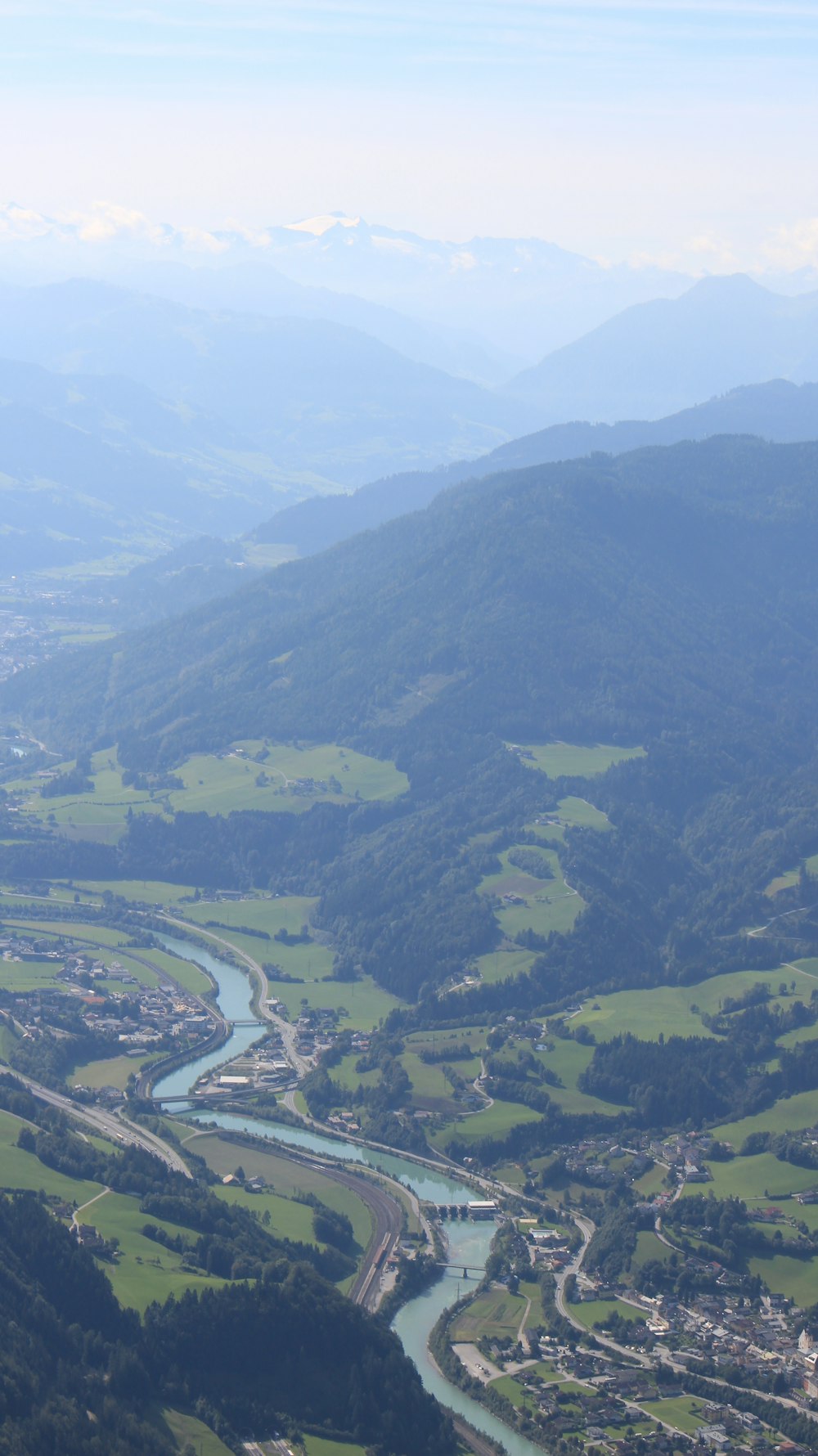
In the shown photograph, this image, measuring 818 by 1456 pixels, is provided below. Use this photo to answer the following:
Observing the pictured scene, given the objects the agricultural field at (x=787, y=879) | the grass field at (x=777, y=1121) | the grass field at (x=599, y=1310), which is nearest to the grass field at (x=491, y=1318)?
the grass field at (x=599, y=1310)

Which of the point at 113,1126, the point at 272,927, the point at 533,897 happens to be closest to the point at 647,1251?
the point at 113,1126

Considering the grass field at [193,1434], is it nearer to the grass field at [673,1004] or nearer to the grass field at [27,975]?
the grass field at [673,1004]

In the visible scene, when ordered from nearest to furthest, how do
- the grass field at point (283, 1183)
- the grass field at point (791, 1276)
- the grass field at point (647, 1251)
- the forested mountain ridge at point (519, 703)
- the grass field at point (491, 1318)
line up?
1. the grass field at point (491, 1318)
2. the grass field at point (791, 1276)
3. the grass field at point (647, 1251)
4. the grass field at point (283, 1183)
5. the forested mountain ridge at point (519, 703)

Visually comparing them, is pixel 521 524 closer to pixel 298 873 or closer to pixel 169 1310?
pixel 298 873

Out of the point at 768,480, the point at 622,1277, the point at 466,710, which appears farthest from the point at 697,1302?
the point at 768,480

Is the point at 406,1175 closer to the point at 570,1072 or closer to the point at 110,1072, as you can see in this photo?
the point at 570,1072

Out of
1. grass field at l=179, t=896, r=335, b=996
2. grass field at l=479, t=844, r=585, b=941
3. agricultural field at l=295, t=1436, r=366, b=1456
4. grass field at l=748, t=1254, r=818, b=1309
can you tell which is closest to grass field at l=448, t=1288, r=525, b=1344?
agricultural field at l=295, t=1436, r=366, b=1456

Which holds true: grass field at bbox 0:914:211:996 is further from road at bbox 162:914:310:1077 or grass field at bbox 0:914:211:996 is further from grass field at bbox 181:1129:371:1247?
grass field at bbox 181:1129:371:1247
